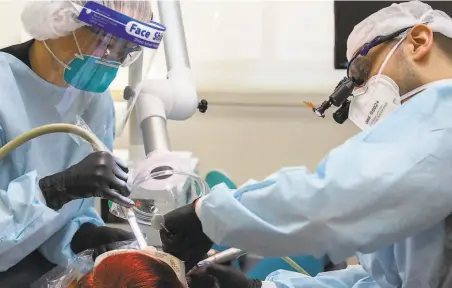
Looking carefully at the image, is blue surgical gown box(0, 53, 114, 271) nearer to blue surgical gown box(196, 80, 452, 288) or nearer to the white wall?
blue surgical gown box(196, 80, 452, 288)

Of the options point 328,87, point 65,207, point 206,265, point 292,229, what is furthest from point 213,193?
Answer: point 328,87

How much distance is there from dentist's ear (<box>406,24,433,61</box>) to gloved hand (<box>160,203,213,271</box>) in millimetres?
530

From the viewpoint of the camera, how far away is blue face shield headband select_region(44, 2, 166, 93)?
3.98 ft

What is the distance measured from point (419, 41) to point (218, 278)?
2.15 ft

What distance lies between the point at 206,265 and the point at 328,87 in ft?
4.46

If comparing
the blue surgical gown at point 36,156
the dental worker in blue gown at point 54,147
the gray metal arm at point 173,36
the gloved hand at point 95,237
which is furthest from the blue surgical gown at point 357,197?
the gray metal arm at point 173,36

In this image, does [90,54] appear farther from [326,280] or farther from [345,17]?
[345,17]

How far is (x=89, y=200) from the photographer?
1.50 meters

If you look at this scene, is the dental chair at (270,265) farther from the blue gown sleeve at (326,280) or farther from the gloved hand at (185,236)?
the gloved hand at (185,236)

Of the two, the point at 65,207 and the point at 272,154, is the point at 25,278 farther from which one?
the point at 272,154

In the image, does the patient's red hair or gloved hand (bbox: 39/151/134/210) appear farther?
gloved hand (bbox: 39/151/134/210)

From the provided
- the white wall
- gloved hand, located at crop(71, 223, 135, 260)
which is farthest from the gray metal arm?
the white wall

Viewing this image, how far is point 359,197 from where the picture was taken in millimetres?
810

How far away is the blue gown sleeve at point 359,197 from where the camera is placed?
810 mm
